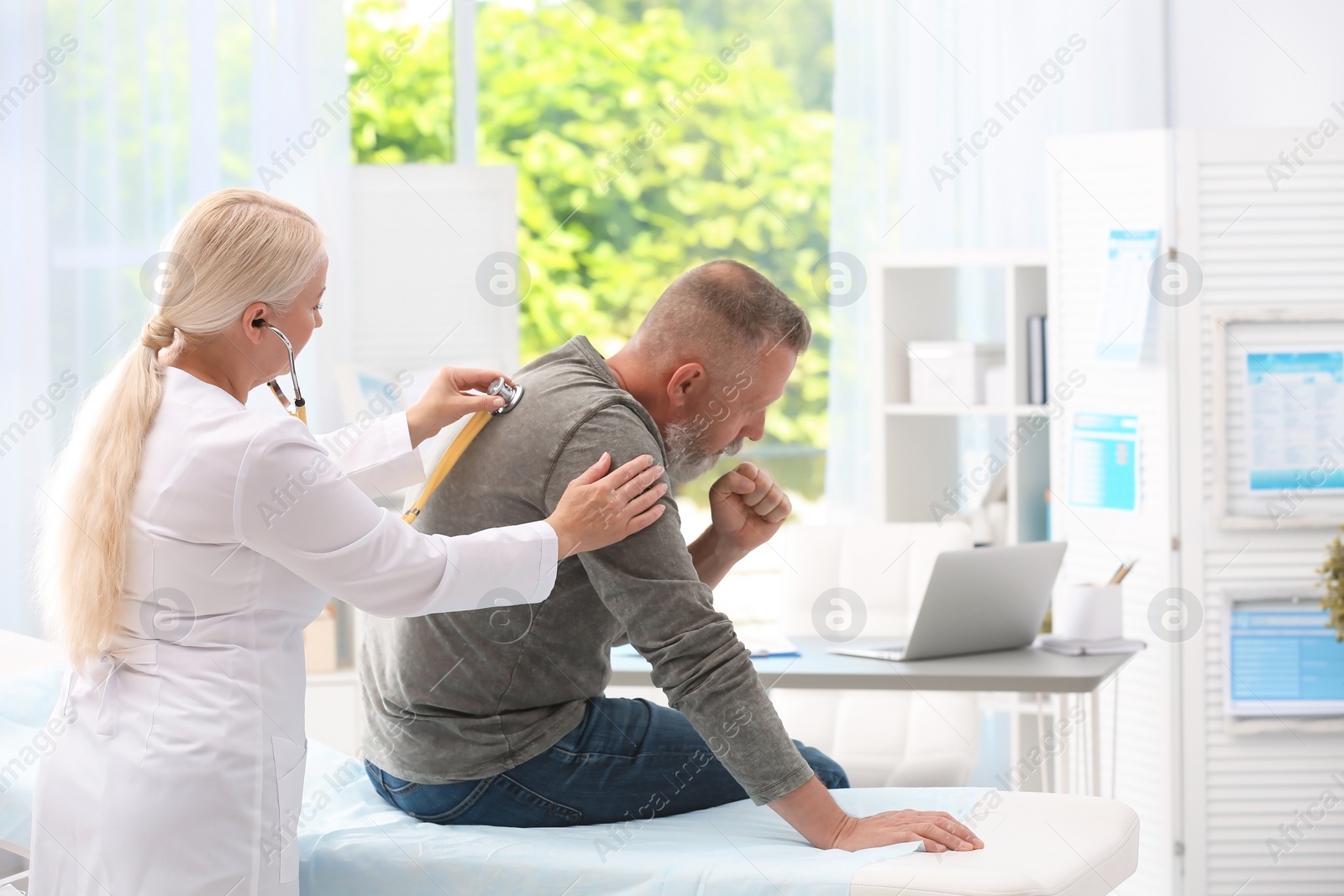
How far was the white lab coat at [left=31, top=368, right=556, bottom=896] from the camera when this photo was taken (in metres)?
1.26

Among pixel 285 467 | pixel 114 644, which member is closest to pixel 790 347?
pixel 285 467

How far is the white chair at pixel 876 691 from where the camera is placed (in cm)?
267

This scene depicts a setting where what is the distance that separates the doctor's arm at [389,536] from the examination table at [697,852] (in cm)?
31

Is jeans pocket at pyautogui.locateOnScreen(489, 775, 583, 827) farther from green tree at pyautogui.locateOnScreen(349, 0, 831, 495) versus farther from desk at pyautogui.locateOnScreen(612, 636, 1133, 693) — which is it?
green tree at pyautogui.locateOnScreen(349, 0, 831, 495)

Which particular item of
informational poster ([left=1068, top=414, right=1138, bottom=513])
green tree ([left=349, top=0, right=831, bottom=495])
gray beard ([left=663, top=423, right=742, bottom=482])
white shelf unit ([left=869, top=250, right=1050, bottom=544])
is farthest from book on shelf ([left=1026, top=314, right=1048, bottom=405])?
gray beard ([left=663, top=423, right=742, bottom=482])

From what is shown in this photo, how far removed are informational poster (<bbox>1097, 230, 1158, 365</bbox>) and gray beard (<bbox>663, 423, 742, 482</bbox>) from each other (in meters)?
1.48

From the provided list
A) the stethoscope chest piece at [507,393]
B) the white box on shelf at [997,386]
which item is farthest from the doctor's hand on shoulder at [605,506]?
the white box on shelf at [997,386]

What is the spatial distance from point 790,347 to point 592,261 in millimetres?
3681

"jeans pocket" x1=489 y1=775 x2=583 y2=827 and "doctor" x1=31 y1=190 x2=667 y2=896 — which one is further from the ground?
"doctor" x1=31 y1=190 x2=667 y2=896

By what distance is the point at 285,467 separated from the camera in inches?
49.4

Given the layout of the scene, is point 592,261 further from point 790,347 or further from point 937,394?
point 790,347

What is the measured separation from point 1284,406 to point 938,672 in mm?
1305

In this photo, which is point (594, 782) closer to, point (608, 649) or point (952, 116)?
point (608, 649)

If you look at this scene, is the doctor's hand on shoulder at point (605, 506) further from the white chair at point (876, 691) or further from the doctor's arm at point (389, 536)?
the white chair at point (876, 691)
